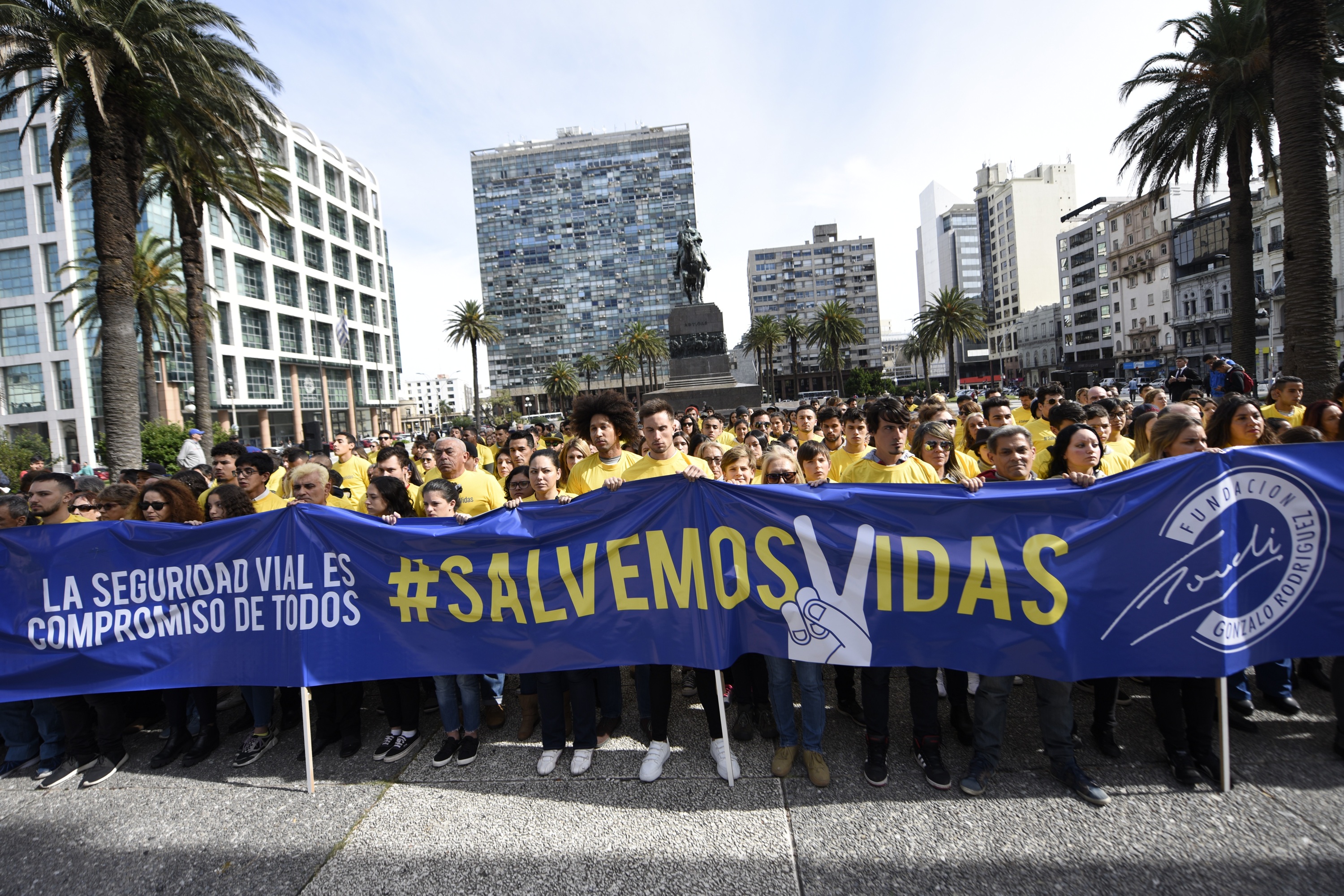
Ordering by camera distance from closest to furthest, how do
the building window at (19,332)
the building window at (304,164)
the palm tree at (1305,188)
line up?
the palm tree at (1305,188), the building window at (19,332), the building window at (304,164)

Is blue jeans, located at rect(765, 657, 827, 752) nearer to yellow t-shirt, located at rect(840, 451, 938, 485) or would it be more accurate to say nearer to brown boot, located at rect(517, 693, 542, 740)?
yellow t-shirt, located at rect(840, 451, 938, 485)

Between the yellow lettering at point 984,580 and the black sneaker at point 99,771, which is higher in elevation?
the yellow lettering at point 984,580

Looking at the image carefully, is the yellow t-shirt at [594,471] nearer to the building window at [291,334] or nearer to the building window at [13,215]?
the building window at [13,215]

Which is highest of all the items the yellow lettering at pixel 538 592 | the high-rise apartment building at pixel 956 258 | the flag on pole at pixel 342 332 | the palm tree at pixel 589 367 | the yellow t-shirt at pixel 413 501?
the high-rise apartment building at pixel 956 258

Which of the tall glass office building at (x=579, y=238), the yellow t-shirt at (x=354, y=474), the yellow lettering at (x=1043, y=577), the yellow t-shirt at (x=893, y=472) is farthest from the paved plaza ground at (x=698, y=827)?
the tall glass office building at (x=579, y=238)

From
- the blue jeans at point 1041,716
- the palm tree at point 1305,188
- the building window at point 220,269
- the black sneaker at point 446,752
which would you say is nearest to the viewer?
the blue jeans at point 1041,716

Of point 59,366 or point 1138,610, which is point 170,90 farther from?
point 59,366

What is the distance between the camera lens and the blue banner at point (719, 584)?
331 centimetres

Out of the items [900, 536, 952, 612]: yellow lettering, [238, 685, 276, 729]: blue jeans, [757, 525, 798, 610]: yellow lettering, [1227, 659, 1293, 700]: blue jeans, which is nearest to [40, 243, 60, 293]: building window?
[238, 685, 276, 729]: blue jeans

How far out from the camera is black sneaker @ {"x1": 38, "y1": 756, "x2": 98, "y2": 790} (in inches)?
155

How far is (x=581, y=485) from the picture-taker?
456 cm

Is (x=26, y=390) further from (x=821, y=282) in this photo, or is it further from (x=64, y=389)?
(x=821, y=282)

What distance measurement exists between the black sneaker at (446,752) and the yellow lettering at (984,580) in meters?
3.07

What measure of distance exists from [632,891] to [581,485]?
2468mm
